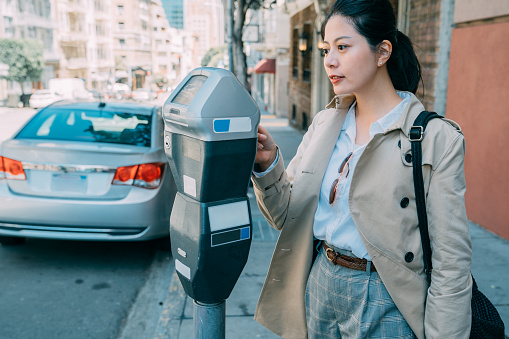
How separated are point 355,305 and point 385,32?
84 cm

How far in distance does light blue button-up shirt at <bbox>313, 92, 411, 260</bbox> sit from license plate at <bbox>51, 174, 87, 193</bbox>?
9.56 ft

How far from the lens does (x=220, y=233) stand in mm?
1474

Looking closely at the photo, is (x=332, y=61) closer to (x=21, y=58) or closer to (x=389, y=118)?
(x=389, y=118)

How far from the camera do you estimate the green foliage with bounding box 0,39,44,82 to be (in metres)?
33.7

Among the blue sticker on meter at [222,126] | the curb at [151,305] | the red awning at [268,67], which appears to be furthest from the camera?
the red awning at [268,67]

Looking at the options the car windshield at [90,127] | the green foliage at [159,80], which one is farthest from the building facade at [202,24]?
the car windshield at [90,127]

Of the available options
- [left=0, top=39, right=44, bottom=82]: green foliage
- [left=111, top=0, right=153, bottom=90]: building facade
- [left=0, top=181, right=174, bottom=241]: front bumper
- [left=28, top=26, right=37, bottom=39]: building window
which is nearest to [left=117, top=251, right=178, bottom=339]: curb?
[left=0, top=181, right=174, bottom=241]: front bumper

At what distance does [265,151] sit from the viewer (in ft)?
5.52

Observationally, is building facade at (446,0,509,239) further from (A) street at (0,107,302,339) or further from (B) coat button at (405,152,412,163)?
(B) coat button at (405,152,412,163)

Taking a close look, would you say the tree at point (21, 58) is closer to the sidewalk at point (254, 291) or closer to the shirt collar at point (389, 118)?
the sidewalk at point (254, 291)

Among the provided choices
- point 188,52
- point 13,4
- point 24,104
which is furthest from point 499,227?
point 188,52

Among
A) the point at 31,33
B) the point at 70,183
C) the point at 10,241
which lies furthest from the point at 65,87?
the point at 70,183

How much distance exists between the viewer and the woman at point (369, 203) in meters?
1.47

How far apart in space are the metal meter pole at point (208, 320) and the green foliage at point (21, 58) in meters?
36.3
